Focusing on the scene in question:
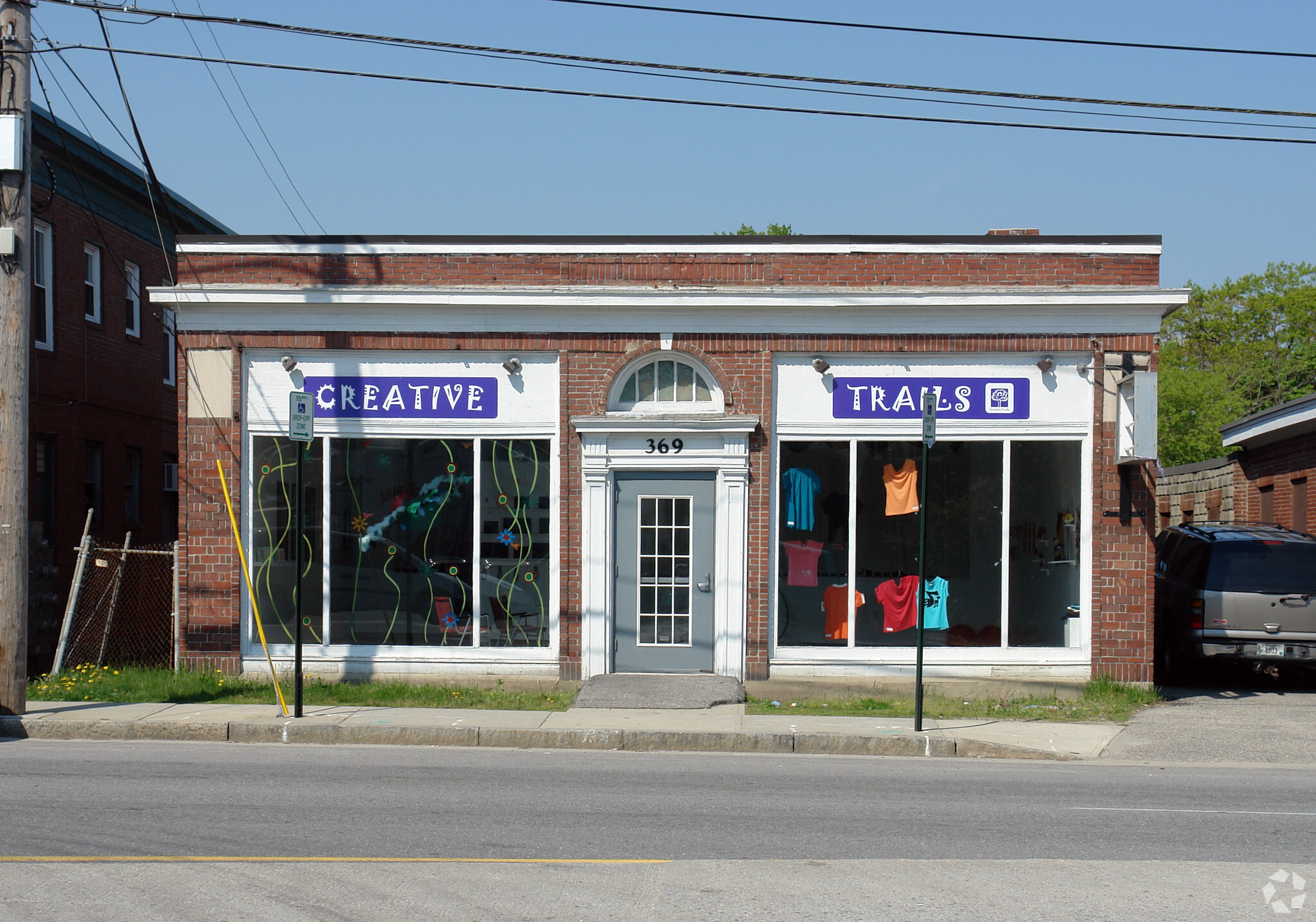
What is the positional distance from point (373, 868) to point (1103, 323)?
398 inches

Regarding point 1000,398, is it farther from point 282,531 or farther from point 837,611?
point 282,531

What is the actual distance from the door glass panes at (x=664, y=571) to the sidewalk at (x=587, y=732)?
1.81 m

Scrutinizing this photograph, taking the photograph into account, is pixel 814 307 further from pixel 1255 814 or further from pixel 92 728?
pixel 92 728

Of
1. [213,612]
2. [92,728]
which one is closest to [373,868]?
[92,728]

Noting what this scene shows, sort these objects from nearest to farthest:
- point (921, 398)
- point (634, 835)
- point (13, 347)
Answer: point (634, 835) → point (13, 347) → point (921, 398)

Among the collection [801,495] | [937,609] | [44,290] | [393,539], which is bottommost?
[937,609]

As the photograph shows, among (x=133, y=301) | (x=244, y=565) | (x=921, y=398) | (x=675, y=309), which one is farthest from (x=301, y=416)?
(x=133, y=301)

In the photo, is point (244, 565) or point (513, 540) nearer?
point (244, 565)

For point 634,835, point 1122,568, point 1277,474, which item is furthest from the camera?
point 1277,474

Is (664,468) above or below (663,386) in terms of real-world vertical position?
below

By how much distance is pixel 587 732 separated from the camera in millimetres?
10117

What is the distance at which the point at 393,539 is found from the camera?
41.6 feet

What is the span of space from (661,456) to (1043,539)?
182 inches

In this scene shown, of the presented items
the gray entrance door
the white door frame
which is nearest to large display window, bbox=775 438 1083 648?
the white door frame
